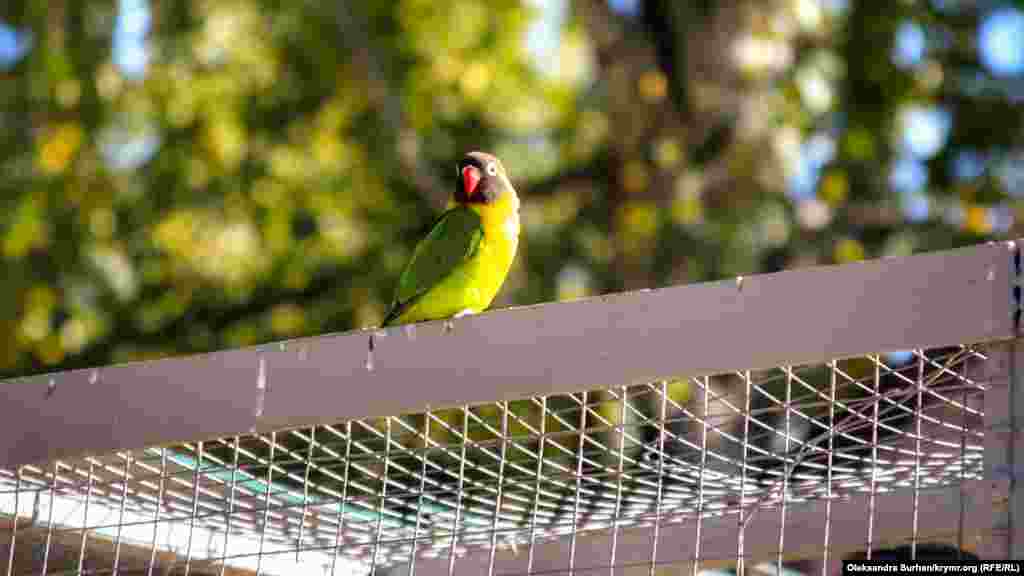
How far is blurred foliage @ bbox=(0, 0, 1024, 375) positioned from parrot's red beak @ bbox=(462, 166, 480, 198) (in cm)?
491

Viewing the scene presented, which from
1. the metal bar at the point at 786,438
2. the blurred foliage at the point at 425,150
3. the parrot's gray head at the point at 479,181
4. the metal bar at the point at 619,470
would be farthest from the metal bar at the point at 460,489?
the blurred foliage at the point at 425,150

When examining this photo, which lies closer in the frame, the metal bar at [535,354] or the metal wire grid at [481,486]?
the metal bar at [535,354]

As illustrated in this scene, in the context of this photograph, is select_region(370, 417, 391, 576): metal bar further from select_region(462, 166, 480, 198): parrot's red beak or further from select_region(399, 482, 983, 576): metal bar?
select_region(462, 166, 480, 198): parrot's red beak

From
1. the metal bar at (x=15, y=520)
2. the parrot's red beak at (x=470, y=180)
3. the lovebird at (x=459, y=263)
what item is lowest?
the metal bar at (x=15, y=520)

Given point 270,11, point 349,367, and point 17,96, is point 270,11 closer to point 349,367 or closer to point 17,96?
point 17,96

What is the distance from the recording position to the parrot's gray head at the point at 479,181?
4660 mm

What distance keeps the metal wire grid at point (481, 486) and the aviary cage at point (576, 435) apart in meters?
0.01

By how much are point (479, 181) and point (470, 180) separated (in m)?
0.03

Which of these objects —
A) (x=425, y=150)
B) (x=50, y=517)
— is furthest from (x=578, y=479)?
(x=425, y=150)

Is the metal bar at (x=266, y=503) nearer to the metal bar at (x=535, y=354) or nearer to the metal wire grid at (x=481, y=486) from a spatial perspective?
the metal wire grid at (x=481, y=486)

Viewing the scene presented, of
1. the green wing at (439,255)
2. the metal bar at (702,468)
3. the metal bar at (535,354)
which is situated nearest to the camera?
the metal bar at (535,354)

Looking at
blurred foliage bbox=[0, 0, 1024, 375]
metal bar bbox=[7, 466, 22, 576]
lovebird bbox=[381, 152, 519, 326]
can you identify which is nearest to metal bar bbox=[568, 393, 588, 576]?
metal bar bbox=[7, 466, 22, 576]

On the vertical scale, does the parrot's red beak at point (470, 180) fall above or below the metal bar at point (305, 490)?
above

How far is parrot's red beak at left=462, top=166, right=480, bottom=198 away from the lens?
468 centimetres
